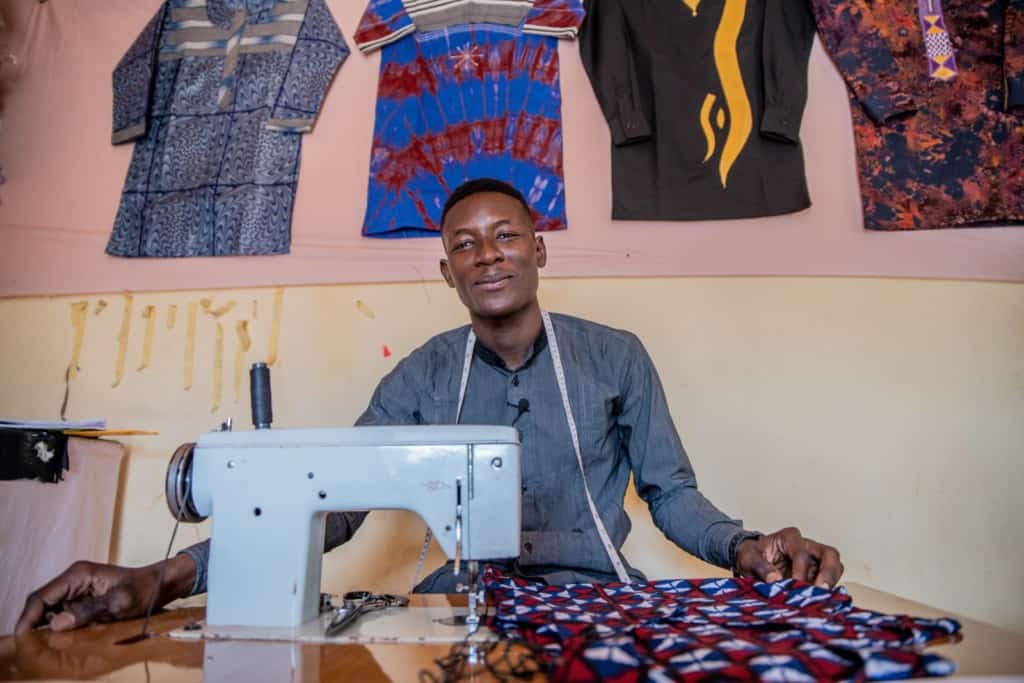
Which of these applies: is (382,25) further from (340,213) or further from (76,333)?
(76,333)

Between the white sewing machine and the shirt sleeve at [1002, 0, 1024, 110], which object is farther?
the shirt sleeve at [1002, 0, 1024, 110]

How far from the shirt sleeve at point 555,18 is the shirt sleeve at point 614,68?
0.17 ft

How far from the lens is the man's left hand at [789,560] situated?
1.25 m

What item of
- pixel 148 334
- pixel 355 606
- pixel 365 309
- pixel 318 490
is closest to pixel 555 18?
pixel 365 309

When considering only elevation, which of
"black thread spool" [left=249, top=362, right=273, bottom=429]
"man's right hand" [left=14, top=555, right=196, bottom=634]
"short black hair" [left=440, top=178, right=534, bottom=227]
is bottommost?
"man's right hand" [left=14, top=555, right=196, bottom=634]

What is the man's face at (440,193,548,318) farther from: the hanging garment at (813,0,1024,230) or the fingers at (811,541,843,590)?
the hanging garment at (813,0,1024,230)

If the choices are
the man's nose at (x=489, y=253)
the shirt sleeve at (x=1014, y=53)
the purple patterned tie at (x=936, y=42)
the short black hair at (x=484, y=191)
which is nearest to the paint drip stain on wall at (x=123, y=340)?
the short black hair at (x=484, y=191)

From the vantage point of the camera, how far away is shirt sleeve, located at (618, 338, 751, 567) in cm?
162

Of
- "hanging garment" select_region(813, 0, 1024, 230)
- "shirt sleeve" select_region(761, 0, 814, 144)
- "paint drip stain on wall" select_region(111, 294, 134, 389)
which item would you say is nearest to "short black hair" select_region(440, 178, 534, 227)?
"shirt sleeve" select_region(761, 0, 814, 144)

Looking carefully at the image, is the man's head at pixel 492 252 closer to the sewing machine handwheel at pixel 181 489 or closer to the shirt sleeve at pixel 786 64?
the sewing machine handwheel at pixel 181 489

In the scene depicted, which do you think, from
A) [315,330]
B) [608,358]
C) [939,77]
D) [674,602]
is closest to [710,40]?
[939,77]

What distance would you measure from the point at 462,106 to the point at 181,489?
1.89 metres

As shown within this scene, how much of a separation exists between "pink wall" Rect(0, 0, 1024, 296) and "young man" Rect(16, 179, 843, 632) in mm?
687

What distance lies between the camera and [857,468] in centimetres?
256
